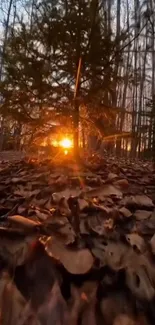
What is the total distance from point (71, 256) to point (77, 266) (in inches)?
2.0

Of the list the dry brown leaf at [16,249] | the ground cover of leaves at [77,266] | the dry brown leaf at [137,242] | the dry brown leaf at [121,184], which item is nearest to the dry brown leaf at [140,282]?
the ground cover of leaves at [77,266]

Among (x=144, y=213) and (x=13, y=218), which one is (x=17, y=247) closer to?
(x=13, y=218)

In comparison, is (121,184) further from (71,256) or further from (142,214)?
(71,256)

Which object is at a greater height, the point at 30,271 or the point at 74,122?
the point at 74,122

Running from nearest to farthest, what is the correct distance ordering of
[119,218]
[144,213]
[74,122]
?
1. [119,218]
2. [144,213]
3. [74,122]

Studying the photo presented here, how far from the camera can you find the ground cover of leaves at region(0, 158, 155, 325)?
39.9 inches

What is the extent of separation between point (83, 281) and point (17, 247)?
1.03 feet

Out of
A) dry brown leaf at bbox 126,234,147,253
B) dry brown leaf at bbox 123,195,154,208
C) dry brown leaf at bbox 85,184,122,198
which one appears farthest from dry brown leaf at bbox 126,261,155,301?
dry brown leaf at bbox 85,184,122,198

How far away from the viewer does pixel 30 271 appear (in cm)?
116

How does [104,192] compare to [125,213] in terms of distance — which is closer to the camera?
[125,213]

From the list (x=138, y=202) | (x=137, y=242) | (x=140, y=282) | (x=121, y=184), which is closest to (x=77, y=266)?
(x=140, y=282)

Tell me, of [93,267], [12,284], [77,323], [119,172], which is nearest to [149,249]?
[93,267]

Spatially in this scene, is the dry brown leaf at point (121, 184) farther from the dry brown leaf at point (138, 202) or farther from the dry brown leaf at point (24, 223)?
the dry brown leaf at point (24, 223)

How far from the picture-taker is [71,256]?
1.20m
